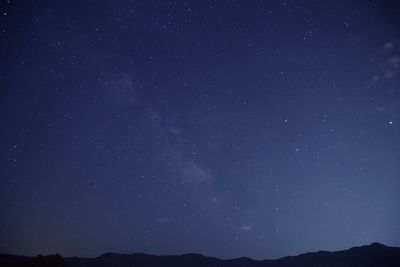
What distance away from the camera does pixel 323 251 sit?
85.1 metres

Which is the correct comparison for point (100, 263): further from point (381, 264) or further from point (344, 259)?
point (381, 264)

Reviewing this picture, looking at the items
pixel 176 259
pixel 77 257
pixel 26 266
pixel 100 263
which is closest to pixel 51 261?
pixel 26 266

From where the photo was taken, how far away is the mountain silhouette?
73.6m

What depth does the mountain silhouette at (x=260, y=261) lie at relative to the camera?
73.6m

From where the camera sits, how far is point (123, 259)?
82.4 metres

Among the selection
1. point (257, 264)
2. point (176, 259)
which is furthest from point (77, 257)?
point (257, 264)

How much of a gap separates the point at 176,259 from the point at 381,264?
2050 inches

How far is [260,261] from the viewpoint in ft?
286

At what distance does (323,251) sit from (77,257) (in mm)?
66743

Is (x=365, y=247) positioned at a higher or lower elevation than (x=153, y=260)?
higher

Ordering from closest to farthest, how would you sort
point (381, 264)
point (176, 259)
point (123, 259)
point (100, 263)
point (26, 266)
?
point (26, 266), point (381, 264), point (100, 263), point (123, 259), point (176, 259)

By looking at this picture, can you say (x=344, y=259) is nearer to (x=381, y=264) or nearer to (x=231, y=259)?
(x=381, y=264)

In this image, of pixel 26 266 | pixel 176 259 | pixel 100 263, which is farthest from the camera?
pixel 176 259

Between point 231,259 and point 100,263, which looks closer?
point 100,263
